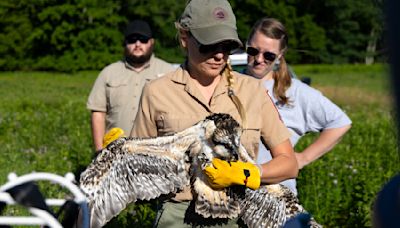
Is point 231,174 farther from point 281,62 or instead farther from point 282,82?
point 281,62

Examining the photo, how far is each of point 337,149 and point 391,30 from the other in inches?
363

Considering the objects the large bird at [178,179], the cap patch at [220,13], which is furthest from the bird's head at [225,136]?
the cap patch at [220,13]

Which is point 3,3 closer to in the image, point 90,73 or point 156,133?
point 90,73

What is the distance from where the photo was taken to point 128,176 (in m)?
3.21

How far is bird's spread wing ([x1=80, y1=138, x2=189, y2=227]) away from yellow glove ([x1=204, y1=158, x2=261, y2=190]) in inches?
6.6

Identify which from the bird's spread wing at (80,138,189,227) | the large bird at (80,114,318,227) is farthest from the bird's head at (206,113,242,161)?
the bird's spread wing at (80,138,189,227)

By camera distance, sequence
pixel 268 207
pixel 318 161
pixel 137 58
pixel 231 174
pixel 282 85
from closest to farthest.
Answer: pixel 231 174 < pixel 268 207 < pixel 282 85 < pixel 137 58 < pixel 318 161

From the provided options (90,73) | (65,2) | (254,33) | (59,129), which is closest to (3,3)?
(65,2)

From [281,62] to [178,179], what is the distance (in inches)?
78.0

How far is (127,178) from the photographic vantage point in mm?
3207

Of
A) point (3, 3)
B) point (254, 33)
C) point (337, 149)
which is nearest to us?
point (254, 33)

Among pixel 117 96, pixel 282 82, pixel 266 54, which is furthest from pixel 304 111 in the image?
pixel 117 96

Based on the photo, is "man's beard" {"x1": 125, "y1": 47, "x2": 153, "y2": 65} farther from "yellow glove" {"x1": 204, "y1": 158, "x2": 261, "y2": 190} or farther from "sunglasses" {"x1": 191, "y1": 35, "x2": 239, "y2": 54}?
"yellow glove" {"x1": 204, "y1": 158, "x2": 261, "y2": 190}

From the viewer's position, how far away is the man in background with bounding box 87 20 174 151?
22.5 feet
